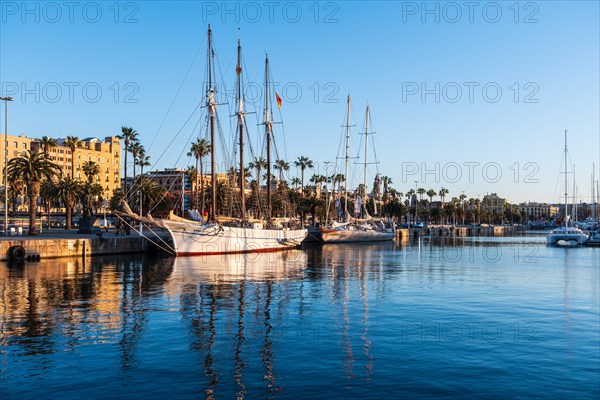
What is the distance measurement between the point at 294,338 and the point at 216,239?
4392 centimetres

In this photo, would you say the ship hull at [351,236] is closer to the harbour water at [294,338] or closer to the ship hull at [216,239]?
the ship hull at [216,239]

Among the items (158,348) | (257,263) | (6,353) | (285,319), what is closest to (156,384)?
(158,348)

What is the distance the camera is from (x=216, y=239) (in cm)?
6325

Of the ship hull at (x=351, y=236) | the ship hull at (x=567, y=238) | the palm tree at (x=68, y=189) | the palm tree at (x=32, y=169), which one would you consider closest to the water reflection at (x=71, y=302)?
the palm tree at (x=32, y=169)

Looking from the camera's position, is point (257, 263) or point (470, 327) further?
point (257, 263)

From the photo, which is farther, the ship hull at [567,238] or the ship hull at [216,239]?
the ship hull at [567,238]

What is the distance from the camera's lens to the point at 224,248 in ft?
212

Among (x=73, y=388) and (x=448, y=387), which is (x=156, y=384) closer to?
(x=73, y=388)

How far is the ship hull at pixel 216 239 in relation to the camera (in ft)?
197

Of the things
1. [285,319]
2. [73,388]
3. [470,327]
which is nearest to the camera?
[73,388]

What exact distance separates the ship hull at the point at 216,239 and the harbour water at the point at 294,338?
67.9ft

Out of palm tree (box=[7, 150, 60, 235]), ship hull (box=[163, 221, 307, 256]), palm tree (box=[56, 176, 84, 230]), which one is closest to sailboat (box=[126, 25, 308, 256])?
ship hull (box=[163, 221, 307, 256])

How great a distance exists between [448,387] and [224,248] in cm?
5149

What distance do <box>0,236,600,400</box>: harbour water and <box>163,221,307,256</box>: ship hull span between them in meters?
20.7
